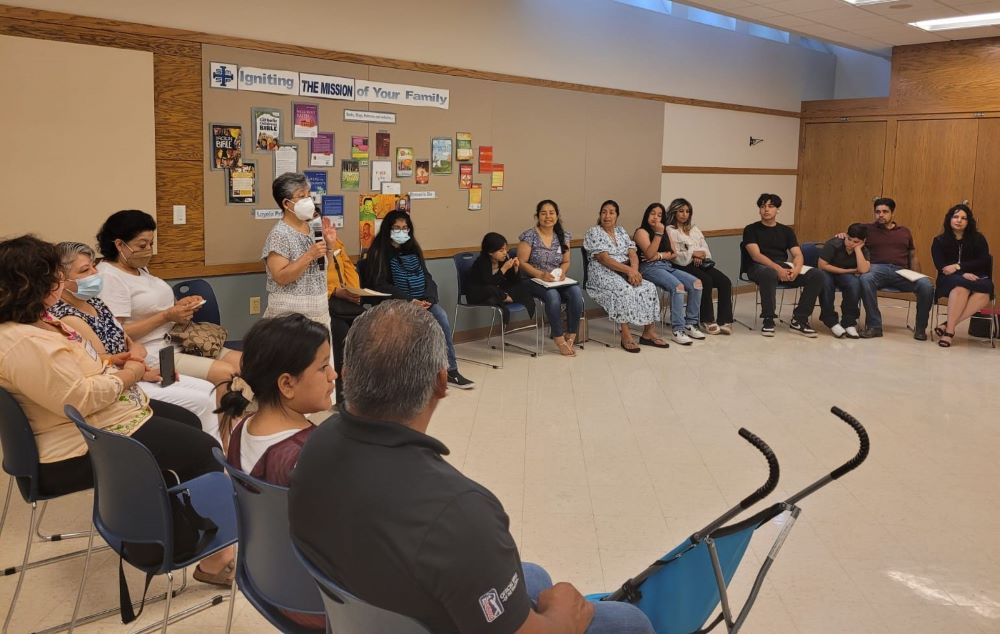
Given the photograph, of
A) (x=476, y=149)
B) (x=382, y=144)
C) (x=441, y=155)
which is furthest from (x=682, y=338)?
(x=382, y=144)

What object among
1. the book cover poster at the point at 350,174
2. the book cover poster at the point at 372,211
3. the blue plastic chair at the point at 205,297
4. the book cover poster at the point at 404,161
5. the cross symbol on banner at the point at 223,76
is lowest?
the blue plastic chair at the point at 205,297

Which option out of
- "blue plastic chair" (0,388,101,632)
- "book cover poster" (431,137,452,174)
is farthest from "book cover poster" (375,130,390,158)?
"blue plastic chair" (0,388,101,632)


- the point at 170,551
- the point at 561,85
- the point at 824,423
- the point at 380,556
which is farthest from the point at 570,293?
the point at 380,556

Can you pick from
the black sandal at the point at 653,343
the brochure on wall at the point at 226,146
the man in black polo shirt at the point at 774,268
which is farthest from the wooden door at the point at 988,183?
the brochure on wall at the point at 226,146

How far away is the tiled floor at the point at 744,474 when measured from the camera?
3.24 m

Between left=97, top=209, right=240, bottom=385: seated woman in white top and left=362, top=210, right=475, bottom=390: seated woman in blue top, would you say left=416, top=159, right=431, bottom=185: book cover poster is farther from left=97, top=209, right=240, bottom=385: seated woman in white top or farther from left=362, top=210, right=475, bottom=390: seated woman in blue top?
left=97, top=209, right=240, bottom=385: seated woman in white top

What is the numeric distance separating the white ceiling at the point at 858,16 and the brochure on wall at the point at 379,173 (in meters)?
3.16

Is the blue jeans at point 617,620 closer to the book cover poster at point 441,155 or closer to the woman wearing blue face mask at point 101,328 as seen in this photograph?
the woman wearing blue face mask at point 101,328

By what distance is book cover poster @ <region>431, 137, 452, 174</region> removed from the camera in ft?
23.7

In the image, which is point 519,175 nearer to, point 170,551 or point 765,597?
point 765,597

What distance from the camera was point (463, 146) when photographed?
24.4ft

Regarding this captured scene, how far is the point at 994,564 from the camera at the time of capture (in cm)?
356

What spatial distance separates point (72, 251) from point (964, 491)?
14.1 feet

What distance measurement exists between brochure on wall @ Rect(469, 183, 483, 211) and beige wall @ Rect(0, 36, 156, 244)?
2.86 m
